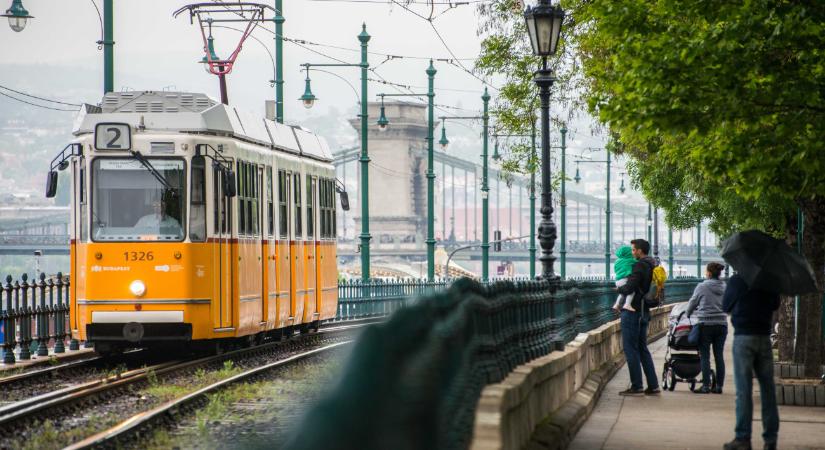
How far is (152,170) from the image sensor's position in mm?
19594

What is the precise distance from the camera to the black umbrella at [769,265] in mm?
11469

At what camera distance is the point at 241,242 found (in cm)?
2058

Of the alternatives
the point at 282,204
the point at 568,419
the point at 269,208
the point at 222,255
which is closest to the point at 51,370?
the point at 222,255

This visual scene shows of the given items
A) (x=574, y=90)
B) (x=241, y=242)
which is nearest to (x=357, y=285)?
(x=574, y=90)

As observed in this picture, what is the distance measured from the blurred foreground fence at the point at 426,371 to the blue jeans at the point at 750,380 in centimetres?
170

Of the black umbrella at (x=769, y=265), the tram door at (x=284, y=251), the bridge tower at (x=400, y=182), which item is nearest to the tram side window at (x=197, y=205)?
the tram door at (x=284, y=251)

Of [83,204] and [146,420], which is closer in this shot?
[146,420]

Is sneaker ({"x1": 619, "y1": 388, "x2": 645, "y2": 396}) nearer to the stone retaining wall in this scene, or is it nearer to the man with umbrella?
the stone retaining wall

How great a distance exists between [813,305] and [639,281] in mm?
2337

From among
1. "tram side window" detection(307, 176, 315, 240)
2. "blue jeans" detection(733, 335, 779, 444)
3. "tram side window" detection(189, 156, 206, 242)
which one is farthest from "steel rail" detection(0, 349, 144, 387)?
"blue jeans" detection(733, 335, 779, 444)

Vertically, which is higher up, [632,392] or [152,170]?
[152,170]

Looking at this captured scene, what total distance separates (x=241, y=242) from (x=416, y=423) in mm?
15872

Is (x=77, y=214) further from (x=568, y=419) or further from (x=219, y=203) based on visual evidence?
(x=568, y=419)

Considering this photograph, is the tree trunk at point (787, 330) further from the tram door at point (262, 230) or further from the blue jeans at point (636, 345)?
the tram door at point (262, 230)
